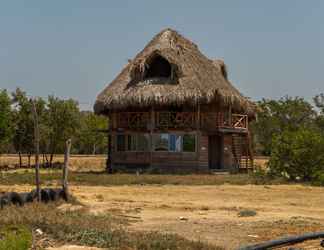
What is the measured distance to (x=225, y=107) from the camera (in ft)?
113

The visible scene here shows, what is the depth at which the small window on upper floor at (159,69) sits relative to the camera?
113 ft

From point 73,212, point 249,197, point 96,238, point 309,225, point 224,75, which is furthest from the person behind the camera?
point 224,75

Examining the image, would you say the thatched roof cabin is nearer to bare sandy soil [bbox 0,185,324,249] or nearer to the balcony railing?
the balcony railing

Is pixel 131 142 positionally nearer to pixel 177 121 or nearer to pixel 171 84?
pixel 177 121

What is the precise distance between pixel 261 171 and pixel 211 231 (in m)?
15.5

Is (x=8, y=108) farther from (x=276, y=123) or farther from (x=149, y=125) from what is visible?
(x=276, y=123)

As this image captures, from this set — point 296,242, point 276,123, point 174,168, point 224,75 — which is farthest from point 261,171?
point 276,123

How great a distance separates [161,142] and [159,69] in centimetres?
428

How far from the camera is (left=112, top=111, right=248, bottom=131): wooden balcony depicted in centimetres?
3294

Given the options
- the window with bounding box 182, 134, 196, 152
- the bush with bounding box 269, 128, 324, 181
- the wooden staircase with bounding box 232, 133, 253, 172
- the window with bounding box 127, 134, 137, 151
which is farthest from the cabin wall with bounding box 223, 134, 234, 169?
the bush with bounding box 269, 128, 324, 181

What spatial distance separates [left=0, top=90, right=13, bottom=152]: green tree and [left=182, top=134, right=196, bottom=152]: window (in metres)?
10.8

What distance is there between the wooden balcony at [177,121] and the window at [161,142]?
1.45ft

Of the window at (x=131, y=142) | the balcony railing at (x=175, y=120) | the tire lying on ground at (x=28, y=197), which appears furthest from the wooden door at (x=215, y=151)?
the tire lying on ground at (x=28, y=197)

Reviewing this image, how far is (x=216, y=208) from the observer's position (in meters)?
15.9
